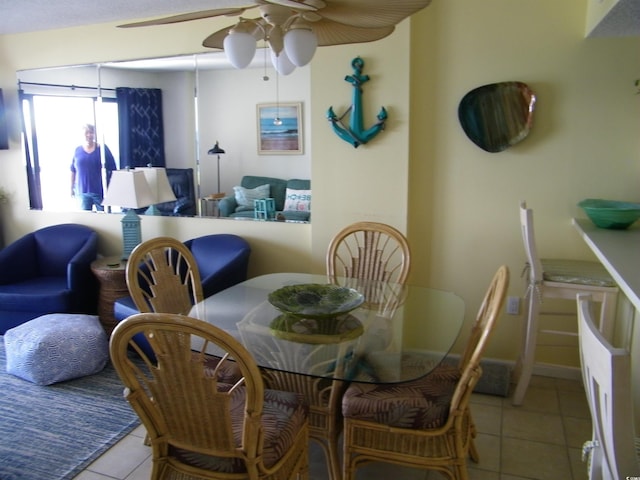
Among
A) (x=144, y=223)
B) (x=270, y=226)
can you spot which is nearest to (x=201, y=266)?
(x=270, y=226)

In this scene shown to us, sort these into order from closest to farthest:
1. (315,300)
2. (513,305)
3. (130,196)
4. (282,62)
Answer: (282,62)
(315,300)
(513,305)
(130,196)

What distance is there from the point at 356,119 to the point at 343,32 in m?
1.05

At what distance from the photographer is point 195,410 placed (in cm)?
150

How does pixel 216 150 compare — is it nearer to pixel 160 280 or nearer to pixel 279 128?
pixel 279 128

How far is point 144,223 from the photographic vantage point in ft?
13.1

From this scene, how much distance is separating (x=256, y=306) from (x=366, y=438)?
78 centimetres

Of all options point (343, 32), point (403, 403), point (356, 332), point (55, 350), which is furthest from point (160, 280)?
point (343, 32)

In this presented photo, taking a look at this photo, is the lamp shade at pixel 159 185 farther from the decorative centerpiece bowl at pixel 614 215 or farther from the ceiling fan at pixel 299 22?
the decorative centerpiece bowl at pixel 614 215

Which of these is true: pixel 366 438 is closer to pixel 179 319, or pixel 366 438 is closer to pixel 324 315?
pixel 324 315

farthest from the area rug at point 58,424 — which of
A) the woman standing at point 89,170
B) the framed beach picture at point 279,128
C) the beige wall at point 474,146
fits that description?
the framed beach picture at point 279,128

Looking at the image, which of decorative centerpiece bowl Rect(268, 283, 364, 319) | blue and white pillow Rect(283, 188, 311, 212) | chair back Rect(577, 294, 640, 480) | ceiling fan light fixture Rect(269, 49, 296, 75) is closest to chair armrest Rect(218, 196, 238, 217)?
blue and white pillow Rect(283, 188, 311, 212)

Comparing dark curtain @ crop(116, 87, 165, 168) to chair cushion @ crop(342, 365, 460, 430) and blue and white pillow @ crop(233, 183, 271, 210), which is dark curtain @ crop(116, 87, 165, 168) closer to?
blue and white pillow @ crop(233, 183, 271, 210)

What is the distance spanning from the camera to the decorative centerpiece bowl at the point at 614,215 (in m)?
2.48

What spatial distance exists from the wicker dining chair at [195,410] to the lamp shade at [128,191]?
→ 2162 mm
